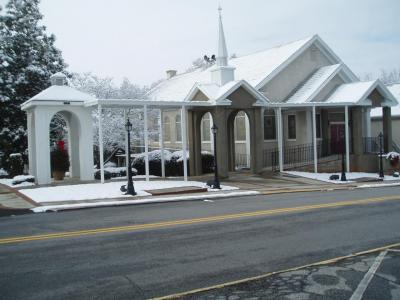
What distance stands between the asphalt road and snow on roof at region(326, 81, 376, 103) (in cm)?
1371

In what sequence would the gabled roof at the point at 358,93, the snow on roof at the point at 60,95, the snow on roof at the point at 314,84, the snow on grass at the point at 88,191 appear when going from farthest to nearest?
1. the snow on roof at the point at 314,84
2. the gabled roof at the point at 358,93
3. the snow on roof at the point at 60,95
4. the snow on grass at the point at 88,191

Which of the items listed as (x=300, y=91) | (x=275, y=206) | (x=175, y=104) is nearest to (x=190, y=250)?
(x=275, y=206)

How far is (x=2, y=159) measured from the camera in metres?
27.0

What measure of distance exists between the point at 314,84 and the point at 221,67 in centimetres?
665

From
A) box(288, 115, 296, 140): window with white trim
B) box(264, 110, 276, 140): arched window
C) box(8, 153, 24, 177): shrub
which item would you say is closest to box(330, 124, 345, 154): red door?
box(288, 115, 296, 140): window with white trim

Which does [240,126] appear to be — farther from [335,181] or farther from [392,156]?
[392,156]

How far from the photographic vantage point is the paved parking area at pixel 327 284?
560 cm

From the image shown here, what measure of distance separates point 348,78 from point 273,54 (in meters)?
5.15

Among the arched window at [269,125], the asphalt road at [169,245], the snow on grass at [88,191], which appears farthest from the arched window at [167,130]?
the asphalt road at [169,245]

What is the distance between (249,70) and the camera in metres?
29.7

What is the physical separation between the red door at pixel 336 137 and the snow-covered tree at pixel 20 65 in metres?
18.6

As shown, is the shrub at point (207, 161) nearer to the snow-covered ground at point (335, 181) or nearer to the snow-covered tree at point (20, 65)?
the snow-covered ground at point (335, 181)

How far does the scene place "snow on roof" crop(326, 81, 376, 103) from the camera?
2579 centimetres

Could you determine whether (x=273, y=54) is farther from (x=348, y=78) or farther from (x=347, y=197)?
(x=347, y=197)
